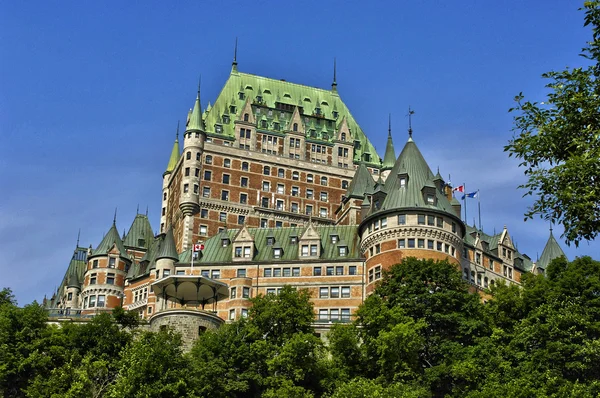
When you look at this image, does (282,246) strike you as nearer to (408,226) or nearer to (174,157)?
(408,226)

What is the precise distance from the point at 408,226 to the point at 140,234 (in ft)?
173

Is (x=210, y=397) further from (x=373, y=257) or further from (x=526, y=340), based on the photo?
(x=373, y=257)

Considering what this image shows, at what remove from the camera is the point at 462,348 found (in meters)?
78.3

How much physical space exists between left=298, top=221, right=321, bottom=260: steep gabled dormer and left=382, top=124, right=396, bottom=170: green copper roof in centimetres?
3749

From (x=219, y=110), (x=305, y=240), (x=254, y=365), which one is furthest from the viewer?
(x=219, y=110)

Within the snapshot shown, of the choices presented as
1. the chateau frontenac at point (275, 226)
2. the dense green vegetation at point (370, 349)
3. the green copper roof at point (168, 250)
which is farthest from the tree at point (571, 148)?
the green copper roof at point (168, 250)

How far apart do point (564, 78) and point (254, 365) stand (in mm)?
49033

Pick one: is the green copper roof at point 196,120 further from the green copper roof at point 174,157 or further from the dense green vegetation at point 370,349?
the dense green vegetation at point 370,349

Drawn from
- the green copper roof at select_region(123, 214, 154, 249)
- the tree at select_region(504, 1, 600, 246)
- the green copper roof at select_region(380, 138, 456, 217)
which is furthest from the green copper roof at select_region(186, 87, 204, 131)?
the tree at select_region(504, 1, 600, 246)

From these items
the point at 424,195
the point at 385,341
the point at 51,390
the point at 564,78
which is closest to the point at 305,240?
the point at 424,195

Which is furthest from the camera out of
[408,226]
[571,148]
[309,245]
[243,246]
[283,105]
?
[283,105]

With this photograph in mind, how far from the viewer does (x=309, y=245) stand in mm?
109375

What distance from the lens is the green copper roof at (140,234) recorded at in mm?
137625

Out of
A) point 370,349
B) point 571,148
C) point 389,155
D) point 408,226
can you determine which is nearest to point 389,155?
point 389,155
